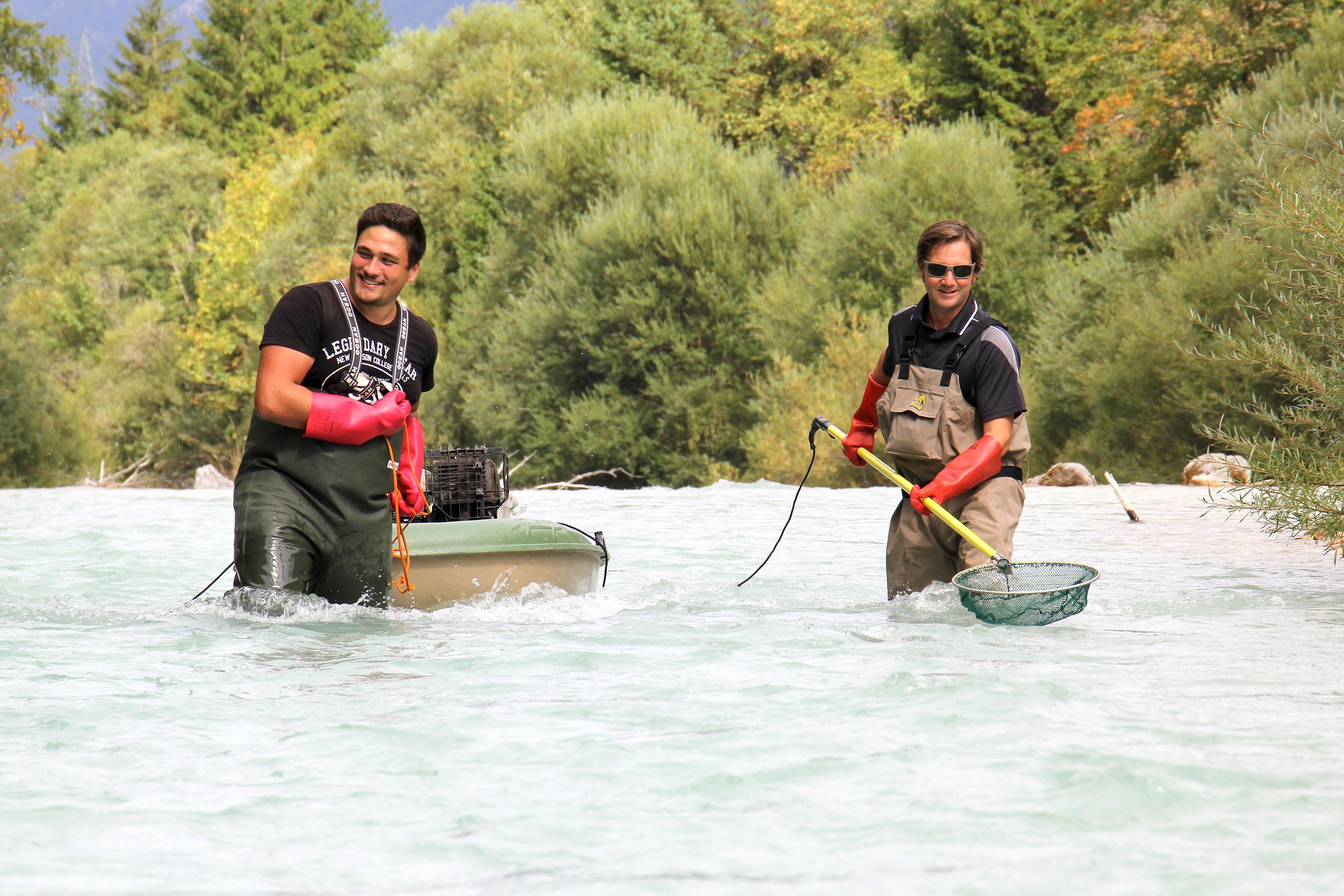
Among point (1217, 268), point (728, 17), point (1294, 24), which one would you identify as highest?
point (728, 17)

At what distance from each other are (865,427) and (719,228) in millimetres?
23697

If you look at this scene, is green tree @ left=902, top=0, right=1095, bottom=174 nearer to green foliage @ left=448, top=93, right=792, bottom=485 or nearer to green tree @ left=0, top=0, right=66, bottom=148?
green foliage @ left=448, top=93, right=792, bottom=485

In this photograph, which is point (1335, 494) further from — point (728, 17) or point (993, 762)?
point (728, 17)

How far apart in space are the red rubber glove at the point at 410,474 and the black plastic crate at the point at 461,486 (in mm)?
1801

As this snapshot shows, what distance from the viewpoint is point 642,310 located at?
96.6ft

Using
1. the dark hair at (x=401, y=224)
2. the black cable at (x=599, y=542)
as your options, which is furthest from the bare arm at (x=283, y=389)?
the black cable at (x=599, y=542)

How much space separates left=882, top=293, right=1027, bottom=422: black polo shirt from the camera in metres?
5.36

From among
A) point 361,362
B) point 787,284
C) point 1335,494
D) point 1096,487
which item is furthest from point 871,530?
point 787,284

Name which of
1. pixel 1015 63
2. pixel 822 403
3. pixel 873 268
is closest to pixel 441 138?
pixel 873 268

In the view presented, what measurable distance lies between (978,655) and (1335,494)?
12.0 feet

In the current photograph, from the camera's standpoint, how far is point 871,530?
506 inches

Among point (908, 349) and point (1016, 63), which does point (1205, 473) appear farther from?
point (1016, 63)

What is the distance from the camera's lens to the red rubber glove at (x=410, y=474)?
214 inches

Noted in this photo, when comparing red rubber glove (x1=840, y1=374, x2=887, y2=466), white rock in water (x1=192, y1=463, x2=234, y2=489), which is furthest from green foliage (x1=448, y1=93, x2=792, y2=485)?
red rubber glove (x1=840, y1=374, x2=887, y2=466)
